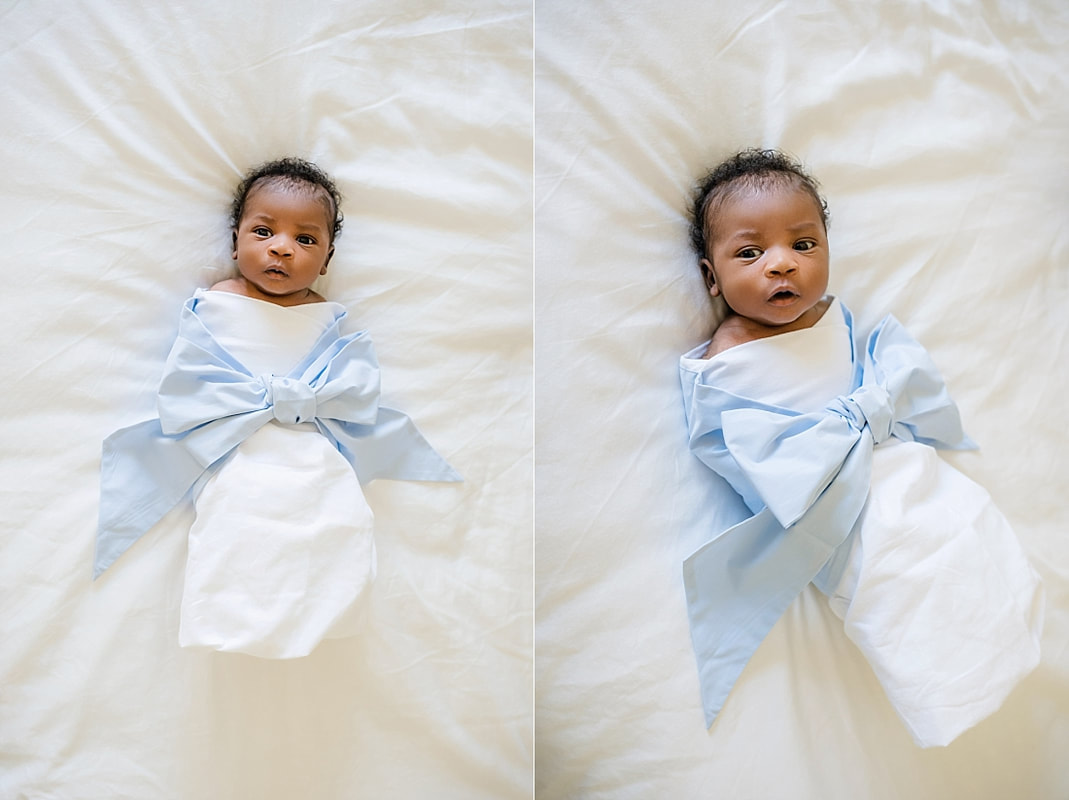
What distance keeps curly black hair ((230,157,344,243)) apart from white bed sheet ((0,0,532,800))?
16 mm

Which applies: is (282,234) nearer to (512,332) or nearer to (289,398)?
(289,398)

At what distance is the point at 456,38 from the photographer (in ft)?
3.83

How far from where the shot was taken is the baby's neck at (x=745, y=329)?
110cm

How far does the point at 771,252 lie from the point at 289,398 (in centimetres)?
64

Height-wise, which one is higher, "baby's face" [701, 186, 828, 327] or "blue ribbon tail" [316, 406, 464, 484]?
"baby's face" [701, 186, 828, 327]

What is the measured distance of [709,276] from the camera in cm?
113

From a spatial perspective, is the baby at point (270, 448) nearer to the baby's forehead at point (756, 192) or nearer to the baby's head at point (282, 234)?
the baby's head at point (282, 234)

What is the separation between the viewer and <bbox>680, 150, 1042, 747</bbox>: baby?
3.05 feet

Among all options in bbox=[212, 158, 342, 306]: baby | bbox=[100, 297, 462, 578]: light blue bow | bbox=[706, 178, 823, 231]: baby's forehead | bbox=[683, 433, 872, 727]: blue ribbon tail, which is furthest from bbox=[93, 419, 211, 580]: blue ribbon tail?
bbox=[706, 178, 823, 231]: baby's forehead

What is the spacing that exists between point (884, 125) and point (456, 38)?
25.0 inches

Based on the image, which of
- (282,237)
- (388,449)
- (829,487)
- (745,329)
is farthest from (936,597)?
(282,237)

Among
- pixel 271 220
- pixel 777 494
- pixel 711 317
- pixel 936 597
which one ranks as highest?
pixel 271 220

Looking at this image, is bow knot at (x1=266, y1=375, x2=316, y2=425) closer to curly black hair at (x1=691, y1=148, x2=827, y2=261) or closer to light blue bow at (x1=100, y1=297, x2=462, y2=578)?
light blue bow at (x1=100, y1=297, x2=462, y2=578)

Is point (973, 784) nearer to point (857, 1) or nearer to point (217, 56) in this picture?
Result: point (857, 1)
